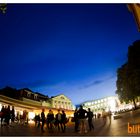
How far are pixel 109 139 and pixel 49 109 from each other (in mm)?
2288

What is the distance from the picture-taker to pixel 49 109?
36.7 ft

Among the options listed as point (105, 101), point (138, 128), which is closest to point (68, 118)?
point (105, 101)

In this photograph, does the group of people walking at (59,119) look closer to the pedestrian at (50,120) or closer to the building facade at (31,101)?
the pedestrian at (50,120)

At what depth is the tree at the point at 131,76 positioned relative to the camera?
1140cm

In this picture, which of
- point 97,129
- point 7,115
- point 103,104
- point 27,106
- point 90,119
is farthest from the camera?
point 27,106

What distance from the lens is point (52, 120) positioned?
10.9 m

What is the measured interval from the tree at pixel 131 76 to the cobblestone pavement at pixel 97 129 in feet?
2.84

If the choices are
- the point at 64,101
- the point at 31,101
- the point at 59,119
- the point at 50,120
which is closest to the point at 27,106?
the point at 31,101

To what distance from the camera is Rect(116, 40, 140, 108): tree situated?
11.4m

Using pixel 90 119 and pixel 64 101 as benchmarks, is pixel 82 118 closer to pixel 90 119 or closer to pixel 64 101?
pixel 90 119

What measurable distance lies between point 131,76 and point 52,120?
11.8 ft

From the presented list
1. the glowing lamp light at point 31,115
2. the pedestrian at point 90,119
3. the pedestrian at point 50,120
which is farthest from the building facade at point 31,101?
the pedestrian at point 90,119

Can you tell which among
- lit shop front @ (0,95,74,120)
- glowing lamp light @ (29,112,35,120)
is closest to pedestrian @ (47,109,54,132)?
lit shop front @ (0,95,74,120)

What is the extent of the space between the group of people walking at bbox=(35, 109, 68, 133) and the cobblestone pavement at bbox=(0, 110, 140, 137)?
15cm
